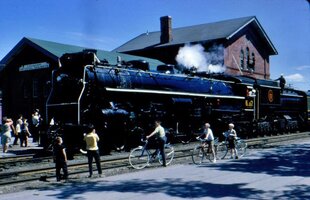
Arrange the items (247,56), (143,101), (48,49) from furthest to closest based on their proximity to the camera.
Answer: (247,56), (48,49), (143,101)

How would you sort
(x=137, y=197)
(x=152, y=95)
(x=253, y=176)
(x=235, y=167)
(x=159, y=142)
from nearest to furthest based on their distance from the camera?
(x=137, y=197)
(x=253, y=176)
(x=235, y=167)
(x=159, y=142)
(x=152, y=95)

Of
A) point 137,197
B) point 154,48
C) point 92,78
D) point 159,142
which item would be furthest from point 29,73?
point 137,197

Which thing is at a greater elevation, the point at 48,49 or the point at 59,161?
the point at 48,49

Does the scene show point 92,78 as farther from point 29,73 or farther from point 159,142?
point 29,73

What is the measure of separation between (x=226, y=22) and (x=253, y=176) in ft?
109

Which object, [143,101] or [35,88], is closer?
[143,101]

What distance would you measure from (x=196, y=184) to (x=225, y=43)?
29.4m

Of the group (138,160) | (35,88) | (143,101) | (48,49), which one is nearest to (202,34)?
(48,49)

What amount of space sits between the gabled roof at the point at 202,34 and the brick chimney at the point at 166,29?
1.79 feet

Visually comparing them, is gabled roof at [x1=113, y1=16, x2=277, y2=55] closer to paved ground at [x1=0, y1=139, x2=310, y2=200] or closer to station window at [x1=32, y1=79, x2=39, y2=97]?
station window at [x1=32, y1=79, x2=39, y2=97]

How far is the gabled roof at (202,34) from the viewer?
3788cm

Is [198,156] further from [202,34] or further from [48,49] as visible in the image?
[202,34]

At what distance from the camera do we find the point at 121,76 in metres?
15.7

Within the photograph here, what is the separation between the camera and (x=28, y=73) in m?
30.7
